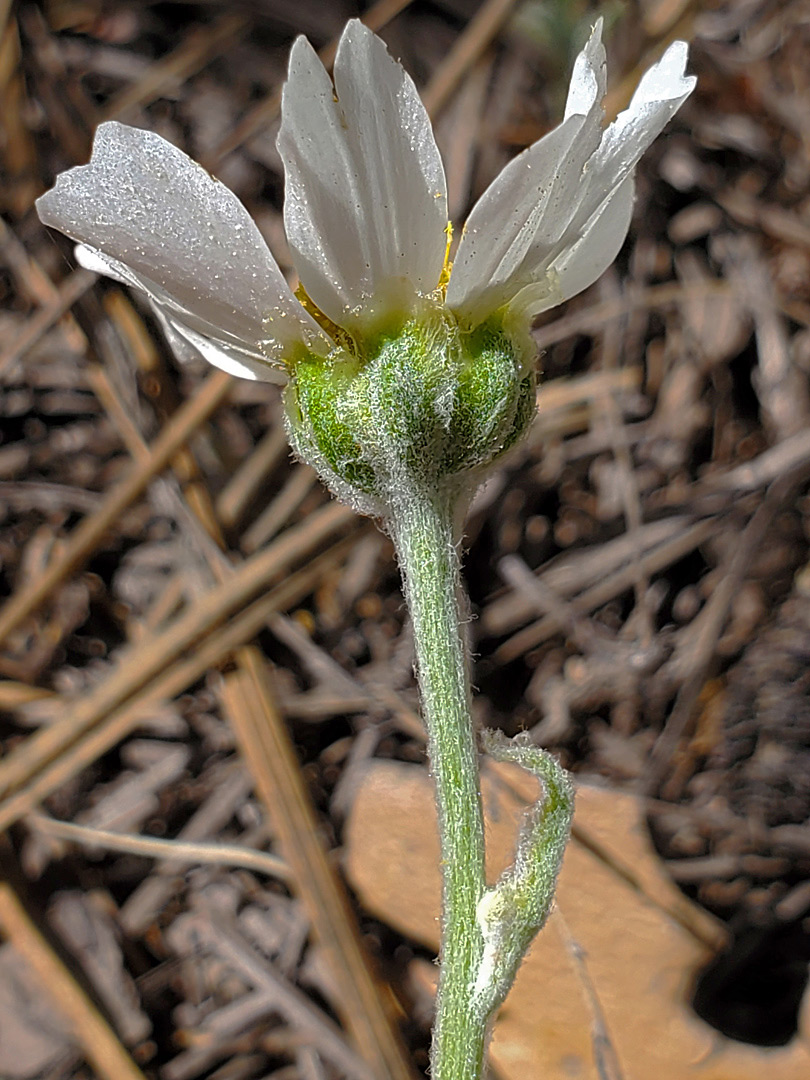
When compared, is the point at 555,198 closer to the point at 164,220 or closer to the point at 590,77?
the point at 590,77

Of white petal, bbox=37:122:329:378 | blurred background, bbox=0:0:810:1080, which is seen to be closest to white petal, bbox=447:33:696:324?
white petal, bbox=37:122:329:378

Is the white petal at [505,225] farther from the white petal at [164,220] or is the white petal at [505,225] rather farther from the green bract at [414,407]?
the white petal at [164,220]

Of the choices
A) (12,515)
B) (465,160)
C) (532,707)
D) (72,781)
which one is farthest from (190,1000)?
(465,160)

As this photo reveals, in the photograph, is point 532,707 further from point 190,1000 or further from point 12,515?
point 12,515

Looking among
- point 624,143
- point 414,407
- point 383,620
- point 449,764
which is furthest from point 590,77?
point 383,620

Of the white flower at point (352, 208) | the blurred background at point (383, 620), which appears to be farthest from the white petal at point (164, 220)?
the blurred background at point (383, 620)

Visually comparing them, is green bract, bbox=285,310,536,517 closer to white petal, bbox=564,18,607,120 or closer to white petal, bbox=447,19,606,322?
white petal, bbox=447,19,606,322
